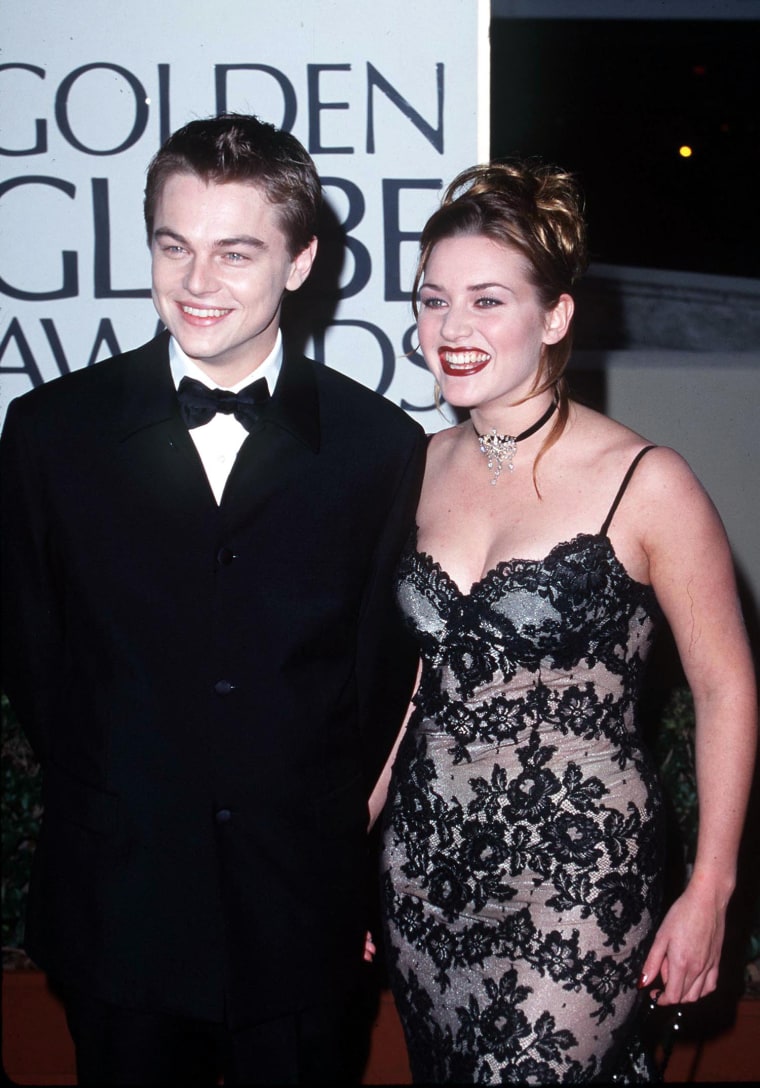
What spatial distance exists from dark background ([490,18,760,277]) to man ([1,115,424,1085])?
13.8 m

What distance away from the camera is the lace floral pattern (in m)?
2.16

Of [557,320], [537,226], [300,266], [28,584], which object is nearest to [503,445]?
[557,320]

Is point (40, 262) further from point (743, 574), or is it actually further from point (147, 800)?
point (743, 574)

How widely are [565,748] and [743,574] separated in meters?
2.00

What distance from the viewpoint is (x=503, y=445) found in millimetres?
2445

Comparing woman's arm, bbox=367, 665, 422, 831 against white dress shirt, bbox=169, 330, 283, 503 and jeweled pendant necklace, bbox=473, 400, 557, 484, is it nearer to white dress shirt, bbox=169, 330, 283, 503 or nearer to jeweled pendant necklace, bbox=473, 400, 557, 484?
jeweled pendant necklace, bbox=473, 400, 557, 484

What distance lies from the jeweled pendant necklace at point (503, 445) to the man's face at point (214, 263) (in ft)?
1.83

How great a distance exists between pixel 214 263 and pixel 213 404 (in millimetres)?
247

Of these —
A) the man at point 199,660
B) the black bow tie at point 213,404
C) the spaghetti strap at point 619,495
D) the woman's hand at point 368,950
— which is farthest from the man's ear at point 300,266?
the woman's hand at point 368,950

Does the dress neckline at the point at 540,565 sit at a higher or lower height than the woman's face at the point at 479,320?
lower

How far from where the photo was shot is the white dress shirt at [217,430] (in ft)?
7.08

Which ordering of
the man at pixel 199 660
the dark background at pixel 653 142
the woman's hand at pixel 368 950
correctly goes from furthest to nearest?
1. the dark background at pixel 653 142
2. the woman's hand at pixel 368 950
3. the man at pixel 199 660

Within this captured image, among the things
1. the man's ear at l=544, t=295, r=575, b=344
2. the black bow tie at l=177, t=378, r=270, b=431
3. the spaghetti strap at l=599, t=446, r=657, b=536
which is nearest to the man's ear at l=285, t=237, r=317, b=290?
the black bow tie at l=177, t=378, r=270, b=431

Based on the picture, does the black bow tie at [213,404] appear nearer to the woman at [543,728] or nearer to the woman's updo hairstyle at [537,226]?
the woman at [543,728]
